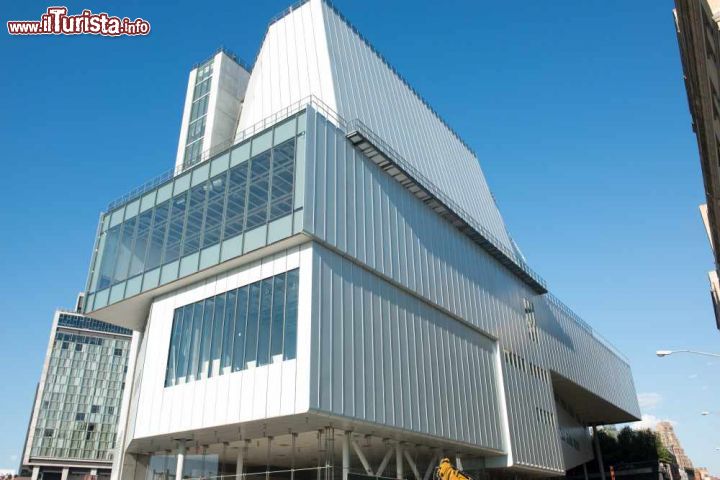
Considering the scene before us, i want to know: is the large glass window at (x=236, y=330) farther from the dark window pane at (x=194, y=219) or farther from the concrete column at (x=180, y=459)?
the concrete column at (x=180, y=459)

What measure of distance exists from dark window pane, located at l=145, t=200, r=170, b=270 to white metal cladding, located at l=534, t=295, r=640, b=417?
3382cm

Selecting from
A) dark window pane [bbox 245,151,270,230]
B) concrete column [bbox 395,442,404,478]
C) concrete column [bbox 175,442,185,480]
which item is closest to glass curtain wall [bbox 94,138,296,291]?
dark window pane [bbox 245,151,270,230]

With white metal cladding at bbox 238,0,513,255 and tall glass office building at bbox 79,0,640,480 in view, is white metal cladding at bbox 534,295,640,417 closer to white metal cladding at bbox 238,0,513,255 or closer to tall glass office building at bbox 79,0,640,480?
tall glass office building at bbox 79,0,640,480

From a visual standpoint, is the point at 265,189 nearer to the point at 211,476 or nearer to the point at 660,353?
the point at 211,476

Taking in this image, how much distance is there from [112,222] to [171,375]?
12505 millimetres

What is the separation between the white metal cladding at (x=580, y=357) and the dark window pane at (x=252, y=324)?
1250 inches

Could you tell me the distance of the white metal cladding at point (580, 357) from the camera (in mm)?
52438

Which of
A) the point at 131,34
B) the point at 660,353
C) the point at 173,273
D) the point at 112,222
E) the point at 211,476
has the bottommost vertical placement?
the point at 211,476

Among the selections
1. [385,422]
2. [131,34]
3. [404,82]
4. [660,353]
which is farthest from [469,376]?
[131,34]

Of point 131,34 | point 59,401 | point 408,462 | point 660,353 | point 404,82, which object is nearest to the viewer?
point 660,353

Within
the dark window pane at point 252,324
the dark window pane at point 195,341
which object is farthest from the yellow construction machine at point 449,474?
the dark window pane at point 195,341

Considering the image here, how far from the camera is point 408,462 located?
111ft

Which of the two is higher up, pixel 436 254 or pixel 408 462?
pixel 436 254

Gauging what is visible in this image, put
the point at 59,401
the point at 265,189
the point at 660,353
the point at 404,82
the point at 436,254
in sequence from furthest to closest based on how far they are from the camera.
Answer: the point at 59,401 → the point at 404,82 → the point at 436,254 → the point at 265,189 → the point at 660,353
